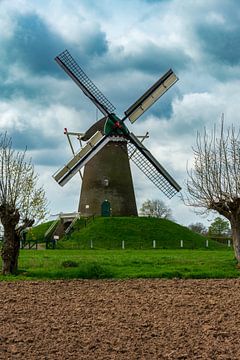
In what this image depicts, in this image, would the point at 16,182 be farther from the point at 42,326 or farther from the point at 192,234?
the point at 192,234

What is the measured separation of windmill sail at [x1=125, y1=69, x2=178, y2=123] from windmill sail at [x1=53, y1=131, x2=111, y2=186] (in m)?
3.24

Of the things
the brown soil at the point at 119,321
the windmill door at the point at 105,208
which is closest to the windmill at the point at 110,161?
the windmill door at the point at 105,208

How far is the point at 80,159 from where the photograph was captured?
53.3 meters

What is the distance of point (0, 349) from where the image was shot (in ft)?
41.4

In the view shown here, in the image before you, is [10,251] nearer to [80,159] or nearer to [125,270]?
[125,270]

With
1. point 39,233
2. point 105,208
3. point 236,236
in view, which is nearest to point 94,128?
point 105,208

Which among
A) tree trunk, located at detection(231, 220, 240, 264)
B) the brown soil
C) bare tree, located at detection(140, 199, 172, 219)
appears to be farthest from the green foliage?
the brown soil

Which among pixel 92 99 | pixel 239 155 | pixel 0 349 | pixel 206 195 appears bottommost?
pixel 0 349

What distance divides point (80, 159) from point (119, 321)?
37935 millimetres

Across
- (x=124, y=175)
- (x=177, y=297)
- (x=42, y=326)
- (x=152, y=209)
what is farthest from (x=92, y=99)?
(x=152, y=209)

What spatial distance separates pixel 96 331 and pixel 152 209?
9913 cm

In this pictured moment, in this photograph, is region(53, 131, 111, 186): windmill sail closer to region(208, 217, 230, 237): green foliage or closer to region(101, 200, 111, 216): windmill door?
region(101, 200, 111, 216): windmill door

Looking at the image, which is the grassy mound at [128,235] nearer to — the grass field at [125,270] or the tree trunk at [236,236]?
the grass field at [125,270]

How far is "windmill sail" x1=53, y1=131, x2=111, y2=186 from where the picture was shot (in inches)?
2062
